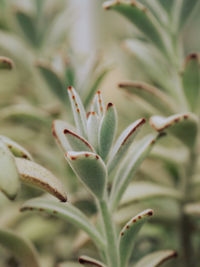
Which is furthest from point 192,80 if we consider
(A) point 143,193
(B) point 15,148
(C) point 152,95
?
(B) point 15,148

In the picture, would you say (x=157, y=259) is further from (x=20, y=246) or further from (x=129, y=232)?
(x=20, y=246)

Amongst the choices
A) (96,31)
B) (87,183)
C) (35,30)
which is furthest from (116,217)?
(96,31)

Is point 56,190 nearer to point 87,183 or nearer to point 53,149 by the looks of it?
point 87,183

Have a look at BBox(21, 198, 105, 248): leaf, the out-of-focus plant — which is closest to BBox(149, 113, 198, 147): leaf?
the out-of-focus plant

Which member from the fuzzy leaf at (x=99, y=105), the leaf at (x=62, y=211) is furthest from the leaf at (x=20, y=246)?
the fuzzy leaf at (x=99, y=105)

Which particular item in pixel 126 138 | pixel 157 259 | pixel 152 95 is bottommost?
pixel 157 259

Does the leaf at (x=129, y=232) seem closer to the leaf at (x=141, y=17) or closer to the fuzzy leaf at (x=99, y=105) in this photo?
the fuzzy leaf at (x=99, y=105)
